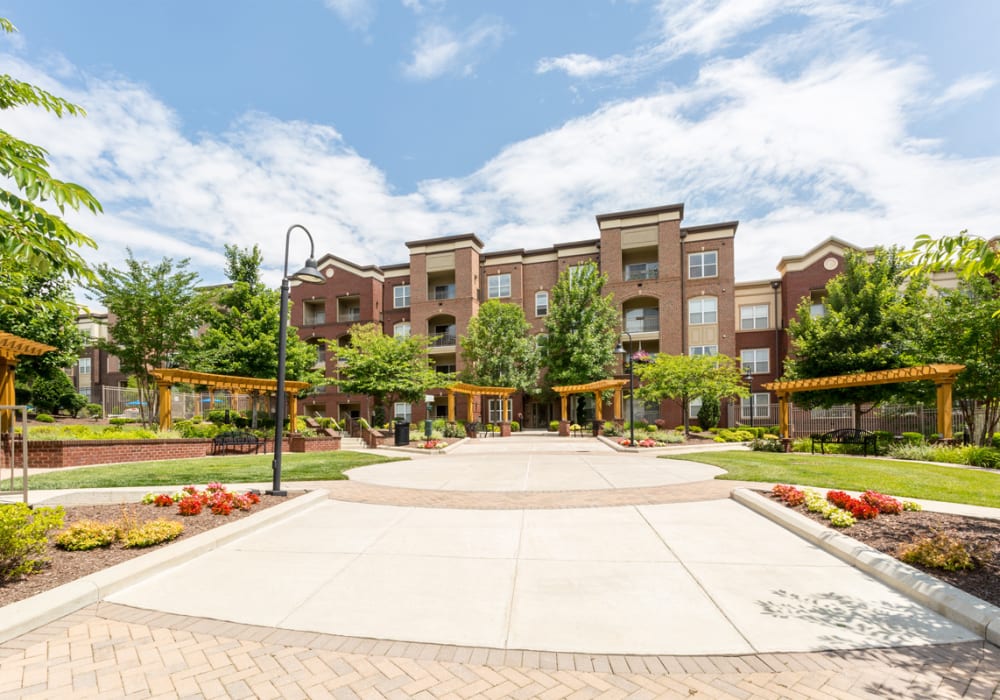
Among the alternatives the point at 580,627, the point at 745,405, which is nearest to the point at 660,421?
the point at 745,405

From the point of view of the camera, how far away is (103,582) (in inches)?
183

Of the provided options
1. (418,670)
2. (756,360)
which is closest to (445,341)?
(756,360)

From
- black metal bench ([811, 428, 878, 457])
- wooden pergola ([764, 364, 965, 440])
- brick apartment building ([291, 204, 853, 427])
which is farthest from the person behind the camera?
brick apartment building ([291, 204, 853, 427])

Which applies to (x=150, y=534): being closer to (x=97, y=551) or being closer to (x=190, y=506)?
(x=97, y=551)

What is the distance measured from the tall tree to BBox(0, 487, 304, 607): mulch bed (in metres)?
19.5

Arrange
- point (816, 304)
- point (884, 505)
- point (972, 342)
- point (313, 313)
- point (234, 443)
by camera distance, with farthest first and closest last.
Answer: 1. point (313, 313)
2. point (816, 304)
3. point (234, 443)
4. point (972, 342)
5. point (884, 505)

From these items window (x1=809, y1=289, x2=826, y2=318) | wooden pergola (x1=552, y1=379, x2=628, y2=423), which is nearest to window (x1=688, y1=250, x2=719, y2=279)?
window (x1=809, y1=289, x2=826, y2=318)

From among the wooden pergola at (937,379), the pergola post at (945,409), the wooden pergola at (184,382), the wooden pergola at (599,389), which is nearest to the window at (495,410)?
the wooden pergola at (599,389)

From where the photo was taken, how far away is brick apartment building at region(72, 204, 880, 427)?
116 ft

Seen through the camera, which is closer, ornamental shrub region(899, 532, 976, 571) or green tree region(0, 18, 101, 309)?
green tree region(0, 18, 101, 309)

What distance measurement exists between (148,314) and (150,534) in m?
23.2

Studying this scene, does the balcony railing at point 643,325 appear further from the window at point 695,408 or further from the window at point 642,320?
the window at point 695,408

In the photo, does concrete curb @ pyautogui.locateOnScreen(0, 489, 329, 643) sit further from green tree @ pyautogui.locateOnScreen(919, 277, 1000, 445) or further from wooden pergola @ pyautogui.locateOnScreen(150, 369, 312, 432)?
green tree @ pyautogui.locateOnScreen(919, 277, 1000, 445)

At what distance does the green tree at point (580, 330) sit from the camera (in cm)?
3403
